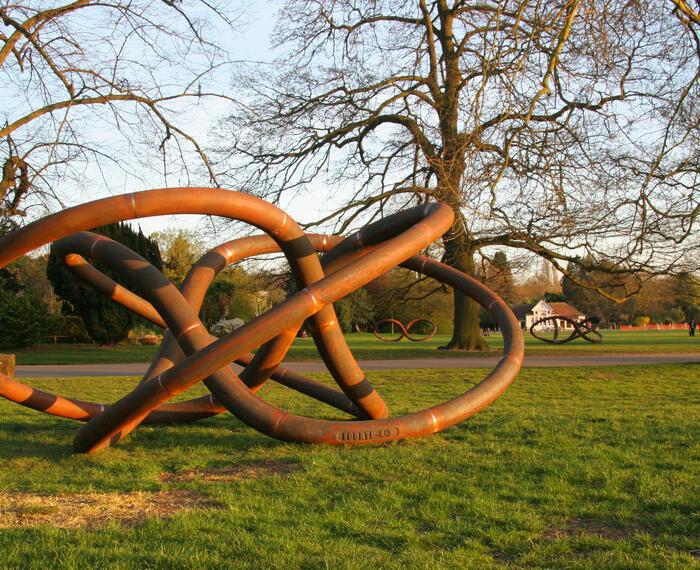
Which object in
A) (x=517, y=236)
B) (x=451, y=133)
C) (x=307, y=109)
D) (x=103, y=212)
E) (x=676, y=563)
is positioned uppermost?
(x=307, y=109)

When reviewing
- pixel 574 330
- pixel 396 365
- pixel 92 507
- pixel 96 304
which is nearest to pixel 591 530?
pixel 92 507

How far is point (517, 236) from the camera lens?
21609 mm

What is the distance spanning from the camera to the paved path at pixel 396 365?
2019 centimetres

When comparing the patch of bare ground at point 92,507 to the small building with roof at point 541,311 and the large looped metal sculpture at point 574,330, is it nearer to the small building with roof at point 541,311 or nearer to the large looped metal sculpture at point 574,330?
the large looped metal sculpture at point 574,330

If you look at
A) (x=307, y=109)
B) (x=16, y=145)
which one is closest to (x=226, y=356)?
(x=16, y=145)

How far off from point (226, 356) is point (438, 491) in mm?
2087

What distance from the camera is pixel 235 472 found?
6535 millimetres

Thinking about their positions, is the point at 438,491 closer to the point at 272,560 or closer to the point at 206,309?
the point at 272,560

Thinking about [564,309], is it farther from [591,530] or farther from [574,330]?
[591,530]

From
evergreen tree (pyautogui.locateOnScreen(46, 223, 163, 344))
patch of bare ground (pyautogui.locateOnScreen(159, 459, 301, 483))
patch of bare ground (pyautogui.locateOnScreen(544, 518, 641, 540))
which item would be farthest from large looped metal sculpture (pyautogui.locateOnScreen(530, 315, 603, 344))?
patch of bare ground (pyautogui.locateOnScreen(544, 518, 641, 540))

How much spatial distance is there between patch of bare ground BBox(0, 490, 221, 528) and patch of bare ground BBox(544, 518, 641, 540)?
7.71 feet

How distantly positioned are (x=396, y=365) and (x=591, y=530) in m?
17.0

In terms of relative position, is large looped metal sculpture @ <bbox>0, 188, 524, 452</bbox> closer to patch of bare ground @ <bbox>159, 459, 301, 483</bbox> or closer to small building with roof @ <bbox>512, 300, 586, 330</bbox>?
patch of bare ground @ <bbox>159, 459, 301, 483</bbox>

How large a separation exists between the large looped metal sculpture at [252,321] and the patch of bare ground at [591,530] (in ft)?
9.18
